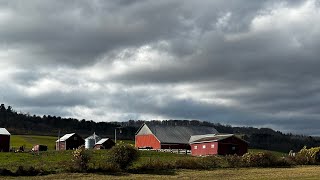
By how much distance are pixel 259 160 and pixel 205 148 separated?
25930 mm

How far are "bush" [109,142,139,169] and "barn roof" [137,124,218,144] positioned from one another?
149 ft

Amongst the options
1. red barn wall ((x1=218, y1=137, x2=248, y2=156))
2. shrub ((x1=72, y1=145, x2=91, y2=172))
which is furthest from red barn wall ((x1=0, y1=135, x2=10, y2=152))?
red barn wall ((x1=218, y1=137, x2=248, y2=156))

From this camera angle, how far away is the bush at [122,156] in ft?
Result: 192

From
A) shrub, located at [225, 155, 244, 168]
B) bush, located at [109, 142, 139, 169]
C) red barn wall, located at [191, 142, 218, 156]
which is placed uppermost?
red barn wall, located at [191, 142, 218, 156]

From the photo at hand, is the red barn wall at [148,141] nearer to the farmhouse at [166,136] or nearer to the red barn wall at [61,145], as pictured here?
the farmhouse at [166,136]

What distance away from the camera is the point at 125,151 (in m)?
58.7

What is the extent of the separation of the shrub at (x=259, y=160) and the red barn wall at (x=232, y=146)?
20.9 m

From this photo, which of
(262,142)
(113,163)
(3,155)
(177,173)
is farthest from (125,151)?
(262,142)

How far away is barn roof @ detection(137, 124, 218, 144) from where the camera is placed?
106 metres

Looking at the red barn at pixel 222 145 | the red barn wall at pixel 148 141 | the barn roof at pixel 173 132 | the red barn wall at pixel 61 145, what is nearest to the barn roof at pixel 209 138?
the red barn at pixel 222 145

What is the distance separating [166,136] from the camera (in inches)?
4178

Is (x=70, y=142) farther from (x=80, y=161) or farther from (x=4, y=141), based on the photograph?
(x=80, y=161)

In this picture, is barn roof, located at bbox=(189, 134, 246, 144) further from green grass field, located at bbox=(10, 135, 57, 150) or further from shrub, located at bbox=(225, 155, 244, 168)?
green grass field, located at bbox=(10, 135, 57, 150)

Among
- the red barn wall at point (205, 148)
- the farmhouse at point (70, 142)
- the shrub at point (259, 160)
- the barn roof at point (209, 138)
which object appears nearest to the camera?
the shrub at point (259, 160)
